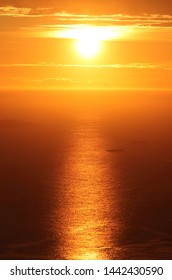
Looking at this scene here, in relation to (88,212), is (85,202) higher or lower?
higher

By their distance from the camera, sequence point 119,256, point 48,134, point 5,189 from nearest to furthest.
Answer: point 119,256
point 5,189
point 48,134

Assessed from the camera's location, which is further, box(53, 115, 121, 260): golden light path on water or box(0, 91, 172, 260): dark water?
box(0, 91, 172, 260): dark water

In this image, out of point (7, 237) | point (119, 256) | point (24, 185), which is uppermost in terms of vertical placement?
point (24, 185)

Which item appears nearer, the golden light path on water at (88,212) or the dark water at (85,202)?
the golden light path on water at (88,212)

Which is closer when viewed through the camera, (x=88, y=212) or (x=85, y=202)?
(x=88, y=212)

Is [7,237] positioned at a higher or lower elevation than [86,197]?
lower

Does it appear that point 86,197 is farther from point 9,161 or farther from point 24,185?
point 9,161
